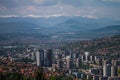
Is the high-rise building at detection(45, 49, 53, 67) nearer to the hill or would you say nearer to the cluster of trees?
the hill

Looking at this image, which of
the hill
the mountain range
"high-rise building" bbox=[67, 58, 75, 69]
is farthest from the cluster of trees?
the mountain range

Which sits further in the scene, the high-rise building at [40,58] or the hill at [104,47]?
the hill at [104,47]

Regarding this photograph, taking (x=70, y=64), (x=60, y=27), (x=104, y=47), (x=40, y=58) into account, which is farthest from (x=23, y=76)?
(x=60, y=27)

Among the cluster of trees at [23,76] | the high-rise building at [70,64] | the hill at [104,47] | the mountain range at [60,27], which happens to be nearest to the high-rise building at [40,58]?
the high-rise building at [70,64]

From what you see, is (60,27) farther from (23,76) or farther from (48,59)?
(23,76)

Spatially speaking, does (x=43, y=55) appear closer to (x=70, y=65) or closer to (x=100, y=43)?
(x=70, y=65)

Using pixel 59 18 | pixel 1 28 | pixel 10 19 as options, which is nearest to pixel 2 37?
pixel 1 28

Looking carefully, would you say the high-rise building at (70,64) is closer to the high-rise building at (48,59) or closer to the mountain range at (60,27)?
the high-rise building at (48,59)

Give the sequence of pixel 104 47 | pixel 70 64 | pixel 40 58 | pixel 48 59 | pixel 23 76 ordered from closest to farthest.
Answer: pixel 23 76 → pixel 70 64 → pixel 40 58 → pixel 48 59 → pixel 104 47

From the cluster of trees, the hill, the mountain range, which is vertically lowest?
the mountain range
